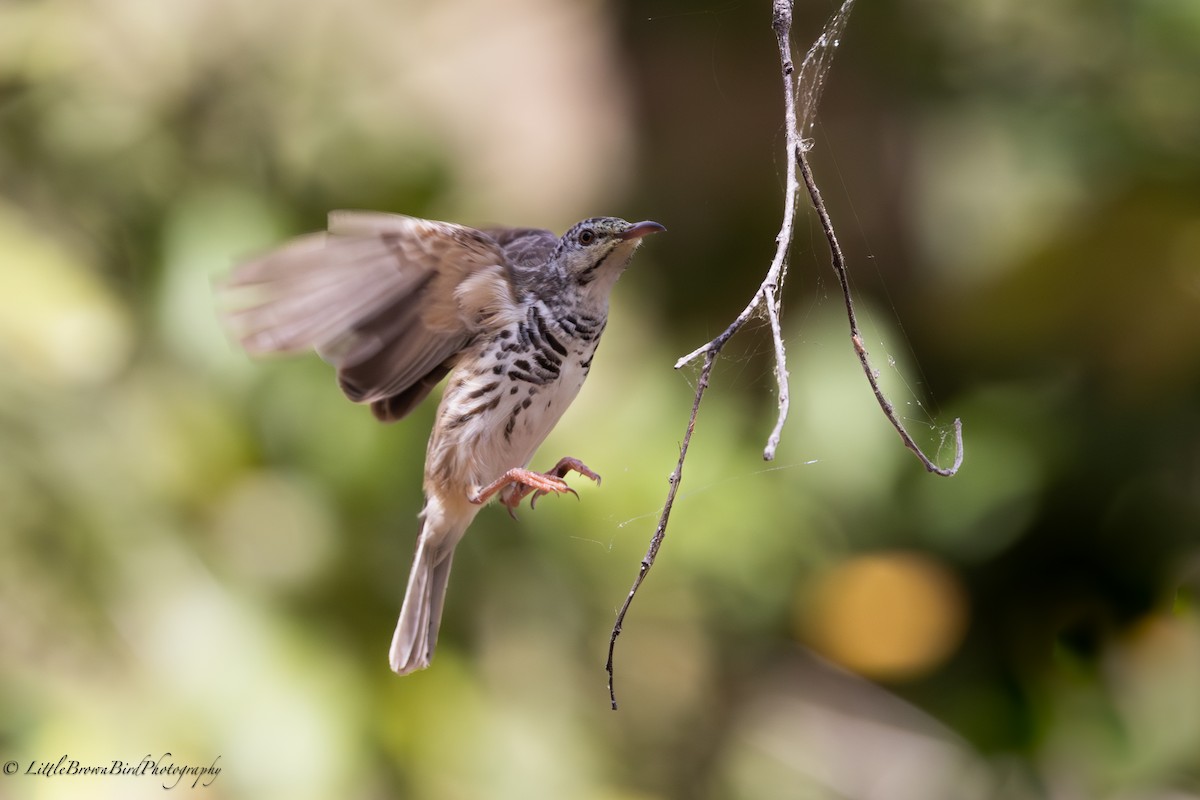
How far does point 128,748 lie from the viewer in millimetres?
3529

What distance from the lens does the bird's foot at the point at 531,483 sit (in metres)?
2.00

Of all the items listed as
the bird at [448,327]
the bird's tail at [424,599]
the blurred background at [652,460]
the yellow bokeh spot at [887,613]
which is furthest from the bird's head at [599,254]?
the yellow bokeh spot at [887,613]

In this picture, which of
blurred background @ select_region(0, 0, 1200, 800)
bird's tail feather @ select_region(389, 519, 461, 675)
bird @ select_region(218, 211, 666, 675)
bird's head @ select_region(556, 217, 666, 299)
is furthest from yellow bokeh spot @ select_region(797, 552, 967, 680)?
bird's head @ select_region(556, 217, 666, 299)

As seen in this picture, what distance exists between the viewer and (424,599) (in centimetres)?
265

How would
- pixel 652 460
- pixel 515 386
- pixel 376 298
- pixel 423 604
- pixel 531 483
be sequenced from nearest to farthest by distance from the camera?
1. pixel 531 483
2. pixel 376 298
3. pixel 515 386
4. pixel 423 604
5. pixel 652 460

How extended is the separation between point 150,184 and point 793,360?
7.82ft

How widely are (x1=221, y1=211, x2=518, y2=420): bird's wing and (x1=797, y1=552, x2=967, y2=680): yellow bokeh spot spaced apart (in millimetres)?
2398

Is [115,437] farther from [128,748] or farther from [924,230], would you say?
[924,230]

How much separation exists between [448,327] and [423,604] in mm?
673

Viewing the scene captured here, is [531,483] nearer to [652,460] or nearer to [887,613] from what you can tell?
[652,460]

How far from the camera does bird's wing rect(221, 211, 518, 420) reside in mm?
2035

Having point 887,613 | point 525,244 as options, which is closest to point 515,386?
point 525,244

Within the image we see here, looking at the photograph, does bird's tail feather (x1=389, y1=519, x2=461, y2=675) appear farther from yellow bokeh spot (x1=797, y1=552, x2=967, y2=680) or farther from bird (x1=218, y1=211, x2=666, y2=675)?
yellow bokeh spot (x1=797, y1=552, x2=967, y2=680)

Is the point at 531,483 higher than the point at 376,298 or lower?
lower
